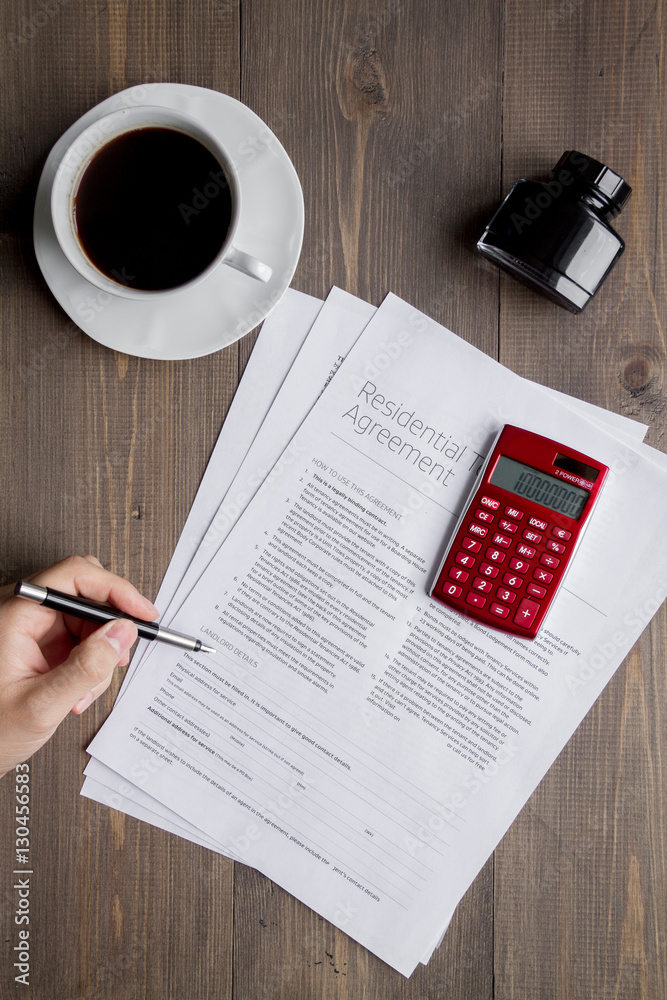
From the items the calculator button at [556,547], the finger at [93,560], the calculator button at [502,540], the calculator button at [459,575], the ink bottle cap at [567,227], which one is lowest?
the finger at [93,560]

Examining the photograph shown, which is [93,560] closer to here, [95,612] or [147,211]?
[95,612]

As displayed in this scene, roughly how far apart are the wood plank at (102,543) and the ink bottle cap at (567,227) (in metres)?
0.25

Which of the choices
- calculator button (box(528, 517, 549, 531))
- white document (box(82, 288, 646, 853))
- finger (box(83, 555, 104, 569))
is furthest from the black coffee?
calculator button (box(528, 517, 549, 531))

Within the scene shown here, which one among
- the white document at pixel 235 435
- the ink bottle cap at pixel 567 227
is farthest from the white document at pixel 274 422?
the ink bottle cap at pixel 567 227

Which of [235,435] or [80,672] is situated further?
[235,435]

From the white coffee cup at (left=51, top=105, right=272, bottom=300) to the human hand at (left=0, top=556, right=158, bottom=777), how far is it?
23cm

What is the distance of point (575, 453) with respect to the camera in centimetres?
59

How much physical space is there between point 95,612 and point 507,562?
0.33m

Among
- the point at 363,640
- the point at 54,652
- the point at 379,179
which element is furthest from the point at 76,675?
the point at 379,179

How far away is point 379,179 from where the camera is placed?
1.97 feet

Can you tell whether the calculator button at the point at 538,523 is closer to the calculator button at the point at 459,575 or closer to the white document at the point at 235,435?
the calculator button at the point at 459,575

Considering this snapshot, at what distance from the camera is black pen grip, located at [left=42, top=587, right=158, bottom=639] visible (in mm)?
514

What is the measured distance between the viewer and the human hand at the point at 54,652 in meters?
0.51

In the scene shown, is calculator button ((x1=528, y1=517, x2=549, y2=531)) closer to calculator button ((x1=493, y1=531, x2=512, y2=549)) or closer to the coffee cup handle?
calculator button ((x1=493, y1=531, x2=512, y2=549))
